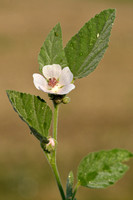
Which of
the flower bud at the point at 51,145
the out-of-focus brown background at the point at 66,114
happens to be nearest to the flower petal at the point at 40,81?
the flower bud at the point at 51,145

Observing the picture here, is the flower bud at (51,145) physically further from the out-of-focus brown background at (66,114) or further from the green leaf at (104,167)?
the out-of-focus brown background at (66,114)

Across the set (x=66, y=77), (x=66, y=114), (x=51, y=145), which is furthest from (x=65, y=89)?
(x=66, y=114)

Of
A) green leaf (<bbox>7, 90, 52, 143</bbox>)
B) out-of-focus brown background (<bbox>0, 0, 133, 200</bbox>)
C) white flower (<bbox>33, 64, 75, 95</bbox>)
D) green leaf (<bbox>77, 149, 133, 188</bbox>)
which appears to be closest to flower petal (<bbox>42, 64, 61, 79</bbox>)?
white flower (<bbox>33, 64, 75, 95</bbox>)

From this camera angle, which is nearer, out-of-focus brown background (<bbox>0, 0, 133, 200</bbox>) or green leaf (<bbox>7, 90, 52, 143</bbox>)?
green leaf (<bbox>7, 90, 52, 143</bbox>)

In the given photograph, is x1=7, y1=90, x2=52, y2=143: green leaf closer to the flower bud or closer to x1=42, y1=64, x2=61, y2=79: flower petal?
the flower bud

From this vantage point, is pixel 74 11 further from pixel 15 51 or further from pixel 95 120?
pixel 95 120

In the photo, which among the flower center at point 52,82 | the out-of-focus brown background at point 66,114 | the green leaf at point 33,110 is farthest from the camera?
the out-of-focus brown background at point 66,114

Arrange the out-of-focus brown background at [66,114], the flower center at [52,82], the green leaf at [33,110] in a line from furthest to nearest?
the out-of-focus brown background at [66,114] → the flower center at [52,82] → the green leaf at [33,110]

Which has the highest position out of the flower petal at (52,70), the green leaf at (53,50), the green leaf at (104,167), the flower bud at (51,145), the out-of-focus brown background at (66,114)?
the green leaf at (53,50)

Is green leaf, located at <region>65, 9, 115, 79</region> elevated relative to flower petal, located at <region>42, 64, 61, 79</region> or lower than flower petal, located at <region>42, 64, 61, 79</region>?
elevated
